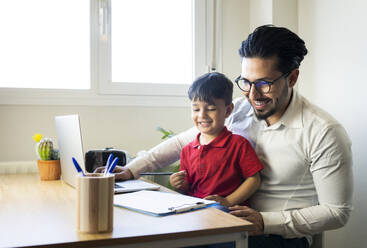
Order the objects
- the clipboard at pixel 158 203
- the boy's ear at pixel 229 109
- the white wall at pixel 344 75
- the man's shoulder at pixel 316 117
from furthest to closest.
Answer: the white wall at pixel 344 75 < the boy's ear at pixel 229 109 < the man's shoulder at pixel 316 117 < the clipboard at pixel 158 203

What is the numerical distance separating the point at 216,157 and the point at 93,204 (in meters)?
0.73

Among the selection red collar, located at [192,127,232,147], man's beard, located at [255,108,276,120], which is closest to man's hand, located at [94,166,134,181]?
red collar, located at [192,127,232,147]

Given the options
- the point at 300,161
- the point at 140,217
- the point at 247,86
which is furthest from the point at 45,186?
the point at 300,161

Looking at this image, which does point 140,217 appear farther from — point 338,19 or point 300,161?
point 338,19

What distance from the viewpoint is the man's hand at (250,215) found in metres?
1.35

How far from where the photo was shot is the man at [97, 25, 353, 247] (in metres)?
1.39

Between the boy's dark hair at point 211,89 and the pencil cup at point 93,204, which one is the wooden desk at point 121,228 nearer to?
the pencil cup at point 93,204

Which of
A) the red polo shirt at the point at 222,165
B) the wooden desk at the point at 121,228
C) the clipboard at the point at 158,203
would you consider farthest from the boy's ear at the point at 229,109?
the wooden desk at the point at 121,228

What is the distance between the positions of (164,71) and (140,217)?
179 cm

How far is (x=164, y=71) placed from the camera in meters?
2.75

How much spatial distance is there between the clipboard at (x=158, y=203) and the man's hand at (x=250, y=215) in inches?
6.5

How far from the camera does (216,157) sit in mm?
1569

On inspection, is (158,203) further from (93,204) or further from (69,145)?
(69,145)

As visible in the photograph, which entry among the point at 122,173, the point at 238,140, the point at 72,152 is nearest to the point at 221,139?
the point at 238,140
